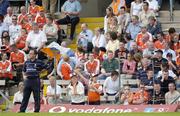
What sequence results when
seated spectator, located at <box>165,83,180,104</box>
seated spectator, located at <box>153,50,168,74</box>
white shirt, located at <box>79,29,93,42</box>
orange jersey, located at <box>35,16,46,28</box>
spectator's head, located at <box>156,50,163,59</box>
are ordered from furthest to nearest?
orange jersey, located at <box>35,16,46,28</box> < white shirt, located at <box>79,29,93,42</box> < spectator's head, located at <box>156,50,163,59</box> < seated spectator, located at <box>153,50,168,74</box> < seated spectator, located at <box>165,83,180,104</box>

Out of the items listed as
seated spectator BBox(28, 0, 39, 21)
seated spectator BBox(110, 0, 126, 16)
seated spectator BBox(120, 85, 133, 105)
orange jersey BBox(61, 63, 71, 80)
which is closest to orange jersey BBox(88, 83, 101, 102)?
seated spectator BBox(120, 85, 133, 105)

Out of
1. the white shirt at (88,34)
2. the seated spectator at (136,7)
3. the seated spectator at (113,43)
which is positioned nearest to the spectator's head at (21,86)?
the seated spectator at (113,43)

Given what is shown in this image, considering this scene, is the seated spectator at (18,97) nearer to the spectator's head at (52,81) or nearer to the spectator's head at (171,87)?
the spectator's head at (52,81)

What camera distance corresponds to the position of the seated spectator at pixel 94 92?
22984 millimetres

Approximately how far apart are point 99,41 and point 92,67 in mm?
1637

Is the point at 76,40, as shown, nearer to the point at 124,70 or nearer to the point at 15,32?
the point at 15,32

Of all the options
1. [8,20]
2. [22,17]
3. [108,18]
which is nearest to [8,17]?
[8,20]

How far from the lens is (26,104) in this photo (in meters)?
21.6

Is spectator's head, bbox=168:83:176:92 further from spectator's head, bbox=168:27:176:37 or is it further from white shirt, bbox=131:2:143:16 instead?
white shirt, bbox=131:2:143:16

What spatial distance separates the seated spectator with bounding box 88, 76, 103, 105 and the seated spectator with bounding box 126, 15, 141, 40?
2863mm

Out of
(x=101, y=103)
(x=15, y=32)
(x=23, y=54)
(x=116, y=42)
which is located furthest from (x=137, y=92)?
(x=15, y=32)

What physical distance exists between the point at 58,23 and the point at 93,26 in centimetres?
128

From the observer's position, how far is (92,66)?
2433 cm

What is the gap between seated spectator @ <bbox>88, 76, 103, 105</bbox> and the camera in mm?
22984
